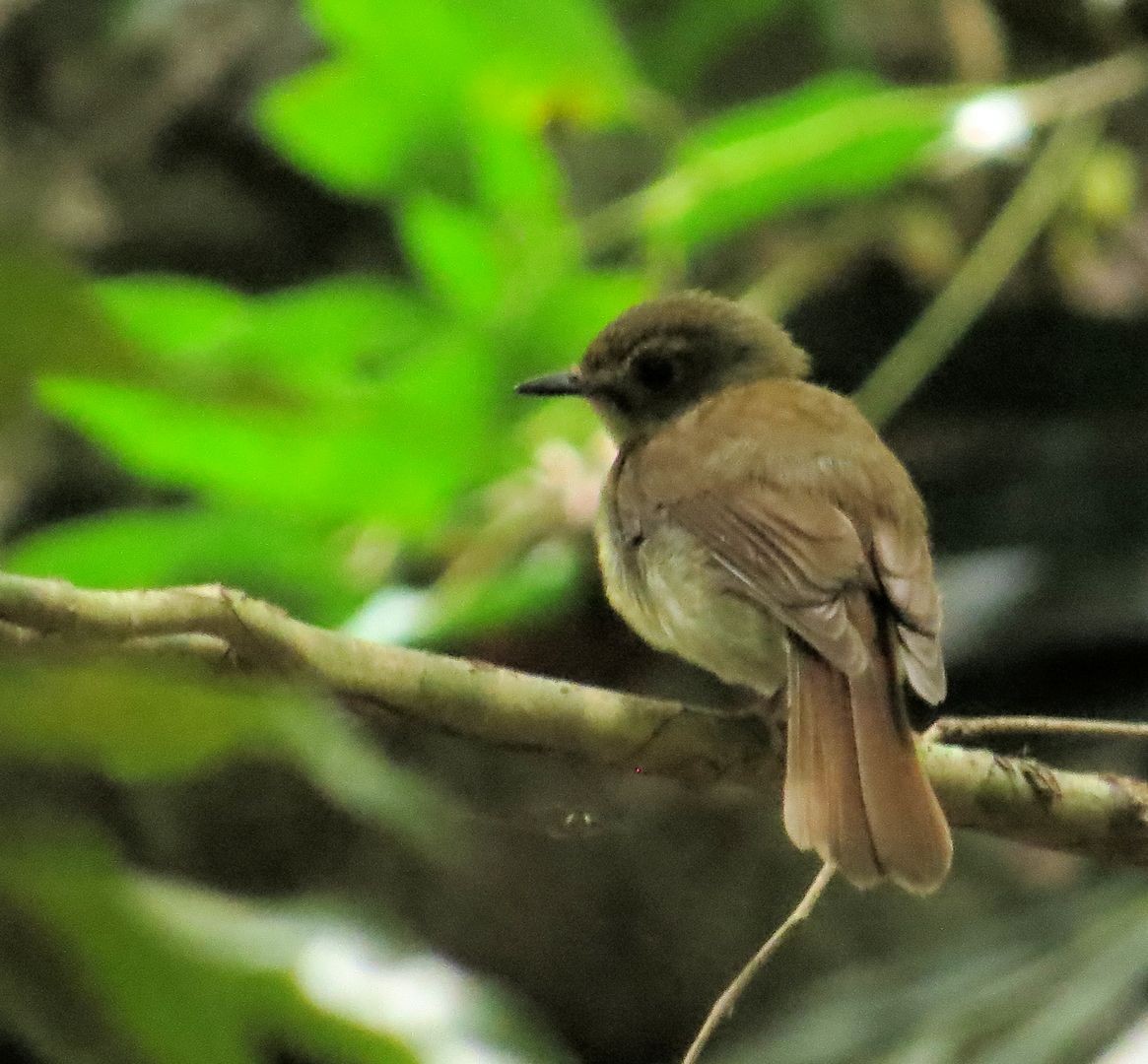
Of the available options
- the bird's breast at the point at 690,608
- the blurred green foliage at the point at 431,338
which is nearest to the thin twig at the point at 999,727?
the bird's breast at the point at 690,608

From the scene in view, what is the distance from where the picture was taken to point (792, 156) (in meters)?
2.72

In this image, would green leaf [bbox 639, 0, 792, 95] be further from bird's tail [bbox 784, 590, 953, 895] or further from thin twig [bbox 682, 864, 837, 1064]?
thin twig [bbox 682, 864, 837, 1064]

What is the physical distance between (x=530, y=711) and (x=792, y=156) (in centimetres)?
146

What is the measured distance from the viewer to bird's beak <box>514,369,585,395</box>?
2.44m

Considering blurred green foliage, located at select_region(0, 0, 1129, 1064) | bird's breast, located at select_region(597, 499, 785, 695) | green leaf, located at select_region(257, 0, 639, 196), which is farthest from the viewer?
green leaf, located at select_region(257, 0, 639, 196)

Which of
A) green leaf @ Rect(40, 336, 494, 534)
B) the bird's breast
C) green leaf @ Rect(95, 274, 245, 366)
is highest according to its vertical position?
green leaf @ Rect(95, 274, 245, 366)

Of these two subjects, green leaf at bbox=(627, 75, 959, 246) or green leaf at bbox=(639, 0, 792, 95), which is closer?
green leaf at bbox=(627, 75, 959, 246)

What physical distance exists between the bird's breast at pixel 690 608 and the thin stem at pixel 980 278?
0.96 metres

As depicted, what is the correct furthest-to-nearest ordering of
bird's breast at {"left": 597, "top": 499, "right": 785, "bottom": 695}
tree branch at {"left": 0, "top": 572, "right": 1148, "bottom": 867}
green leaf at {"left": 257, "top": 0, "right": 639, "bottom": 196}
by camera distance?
green leaf at {"left": 257, "top": 0, "right": 639, "bottom": 196} < bird's breast at {"left": 597, "top": 499, "right": 785, "bottom": 695} < tree branch at {"left": 0, "top": 572, "right": 1148, "bottom": 867}

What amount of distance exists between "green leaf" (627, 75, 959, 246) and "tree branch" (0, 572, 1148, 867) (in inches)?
46.2

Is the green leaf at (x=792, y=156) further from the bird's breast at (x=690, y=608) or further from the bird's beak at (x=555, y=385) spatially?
the bird's breast at (x=690, y=608)

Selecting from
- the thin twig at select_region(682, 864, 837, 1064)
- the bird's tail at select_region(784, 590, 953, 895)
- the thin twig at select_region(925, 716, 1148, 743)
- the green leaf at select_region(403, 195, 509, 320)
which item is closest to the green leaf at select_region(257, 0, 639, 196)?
the green leaf at select_region(403, 195, 509, 320)

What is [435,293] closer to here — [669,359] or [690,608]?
[669,359]

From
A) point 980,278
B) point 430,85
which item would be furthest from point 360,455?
point 980,278
